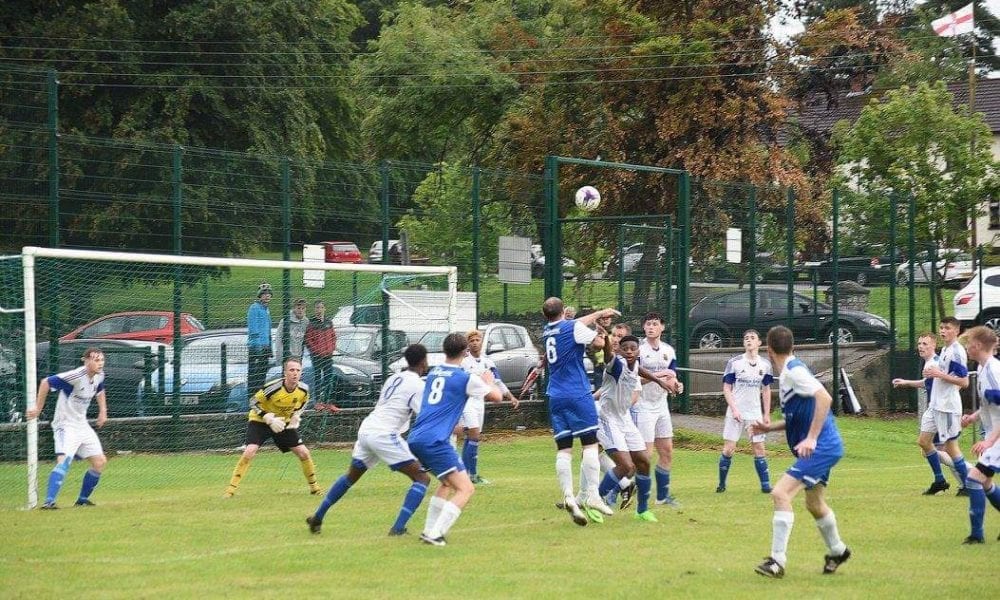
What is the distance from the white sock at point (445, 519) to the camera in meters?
10.5

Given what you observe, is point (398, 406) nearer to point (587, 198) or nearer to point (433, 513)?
point (433, 513)

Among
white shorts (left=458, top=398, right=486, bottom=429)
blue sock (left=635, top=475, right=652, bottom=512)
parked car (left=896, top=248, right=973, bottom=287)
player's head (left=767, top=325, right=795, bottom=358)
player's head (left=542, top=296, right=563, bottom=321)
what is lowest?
blue sock (left=635, top=475, right=652, bottom=512)

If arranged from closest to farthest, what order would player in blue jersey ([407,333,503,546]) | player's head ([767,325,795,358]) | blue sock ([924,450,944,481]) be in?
player's head ([767,325,795,358])
player in blue jersey ([407,333,503,546])
blue sock ([924,450,944,481])

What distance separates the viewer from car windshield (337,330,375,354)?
1814cm

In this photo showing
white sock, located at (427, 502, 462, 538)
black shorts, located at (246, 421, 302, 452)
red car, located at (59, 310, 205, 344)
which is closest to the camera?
white sock, located at (427, 502, 462, 538)

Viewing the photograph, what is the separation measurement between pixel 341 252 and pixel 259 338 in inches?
104

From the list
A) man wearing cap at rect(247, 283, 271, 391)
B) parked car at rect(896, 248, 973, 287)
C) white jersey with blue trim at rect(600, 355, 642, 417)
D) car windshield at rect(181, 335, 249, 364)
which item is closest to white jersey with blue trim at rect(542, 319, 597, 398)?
white jersey with blue trim at rect(600, 355, 642, 417)

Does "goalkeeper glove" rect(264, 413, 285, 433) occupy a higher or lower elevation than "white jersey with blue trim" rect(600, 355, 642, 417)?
lower

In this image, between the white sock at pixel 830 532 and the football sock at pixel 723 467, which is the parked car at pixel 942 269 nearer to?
the football sock at pixel 723 467

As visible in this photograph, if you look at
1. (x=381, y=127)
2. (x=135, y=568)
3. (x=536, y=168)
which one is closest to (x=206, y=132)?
(x=381, y=127)

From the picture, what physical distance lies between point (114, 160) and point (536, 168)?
51.3 ft

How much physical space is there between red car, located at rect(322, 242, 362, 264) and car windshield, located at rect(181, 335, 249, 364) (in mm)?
2587

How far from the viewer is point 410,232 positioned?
20.6 m

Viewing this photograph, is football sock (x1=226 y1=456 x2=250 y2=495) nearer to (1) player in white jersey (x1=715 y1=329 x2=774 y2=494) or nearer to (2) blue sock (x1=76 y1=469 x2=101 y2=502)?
(2) blue sock (x1=76 y1=469 x2=101 y2=502)
